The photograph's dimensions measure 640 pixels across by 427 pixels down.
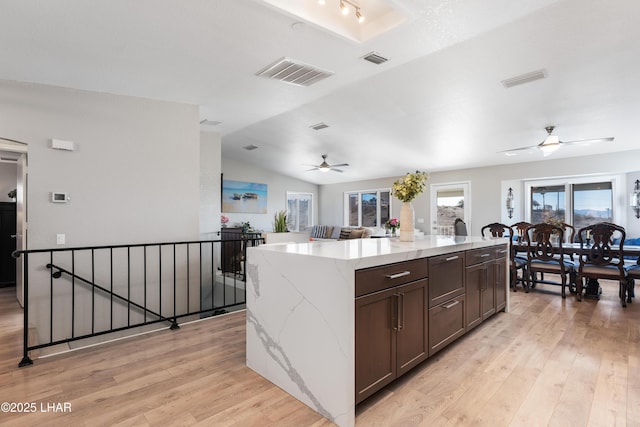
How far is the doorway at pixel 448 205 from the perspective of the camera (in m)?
8.55

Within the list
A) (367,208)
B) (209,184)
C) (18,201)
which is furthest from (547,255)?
(18,201)

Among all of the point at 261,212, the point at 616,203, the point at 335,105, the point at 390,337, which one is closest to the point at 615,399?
the point at 390,337

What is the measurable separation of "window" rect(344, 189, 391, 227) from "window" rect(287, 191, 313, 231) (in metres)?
1.49

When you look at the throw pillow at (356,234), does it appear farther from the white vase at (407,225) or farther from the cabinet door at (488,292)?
the white vase at (407,225)

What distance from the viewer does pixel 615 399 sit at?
82.7 inches

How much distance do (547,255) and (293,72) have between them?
4609 mm

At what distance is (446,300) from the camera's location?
8.89 ft

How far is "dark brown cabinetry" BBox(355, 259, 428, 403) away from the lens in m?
1.94

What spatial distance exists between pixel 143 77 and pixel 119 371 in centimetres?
294

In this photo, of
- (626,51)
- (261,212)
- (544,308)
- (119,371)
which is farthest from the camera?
(261,212)

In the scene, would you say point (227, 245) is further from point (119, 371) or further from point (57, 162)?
point (119, 371)

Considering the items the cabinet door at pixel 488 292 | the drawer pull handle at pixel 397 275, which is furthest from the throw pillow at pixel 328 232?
the drawer pull handle at pixel 397 275

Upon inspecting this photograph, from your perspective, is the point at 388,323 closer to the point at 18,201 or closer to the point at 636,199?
the point at 18,201

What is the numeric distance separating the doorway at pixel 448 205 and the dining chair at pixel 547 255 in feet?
10.8
